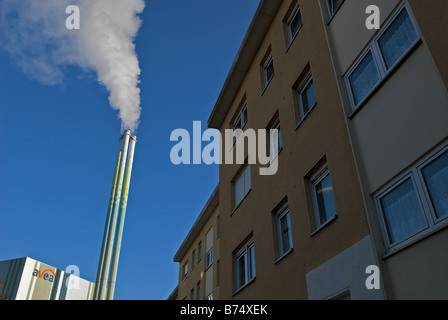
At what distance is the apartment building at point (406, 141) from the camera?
5742 millimetres

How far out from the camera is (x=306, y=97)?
1125 cm

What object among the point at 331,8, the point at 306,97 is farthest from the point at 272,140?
the point at 331,8

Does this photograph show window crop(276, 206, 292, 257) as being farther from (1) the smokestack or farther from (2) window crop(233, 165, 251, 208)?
(1) the smokestack

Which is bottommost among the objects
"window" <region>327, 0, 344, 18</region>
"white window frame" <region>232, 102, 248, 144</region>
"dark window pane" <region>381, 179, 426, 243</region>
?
"dark window pane" <region>381, 179, 426, 243</region>

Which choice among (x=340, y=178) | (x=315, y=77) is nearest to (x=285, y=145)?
(x=315, y=77)

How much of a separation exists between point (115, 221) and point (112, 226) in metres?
0.99

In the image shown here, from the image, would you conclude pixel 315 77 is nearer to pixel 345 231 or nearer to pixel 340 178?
pixel 340 178

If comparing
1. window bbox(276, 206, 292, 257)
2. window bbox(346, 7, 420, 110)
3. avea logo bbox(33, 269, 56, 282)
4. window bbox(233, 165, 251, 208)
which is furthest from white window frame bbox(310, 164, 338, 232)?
avea logo bbox(33, 269, 56, 282)

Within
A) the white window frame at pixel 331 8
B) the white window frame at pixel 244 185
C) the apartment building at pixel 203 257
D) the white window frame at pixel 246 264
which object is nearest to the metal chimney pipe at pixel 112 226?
the apartment building at pixel 203 257

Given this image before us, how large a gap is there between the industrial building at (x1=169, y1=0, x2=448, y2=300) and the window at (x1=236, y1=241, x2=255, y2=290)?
4 cm

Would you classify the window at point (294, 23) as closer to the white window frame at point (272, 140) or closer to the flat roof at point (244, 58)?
the flat roof at point (244, 58)

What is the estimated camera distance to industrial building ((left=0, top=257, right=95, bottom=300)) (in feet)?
219

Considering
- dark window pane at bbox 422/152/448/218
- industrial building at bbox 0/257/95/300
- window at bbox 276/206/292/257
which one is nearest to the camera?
dark window pane at bbox 422/152/448/218
